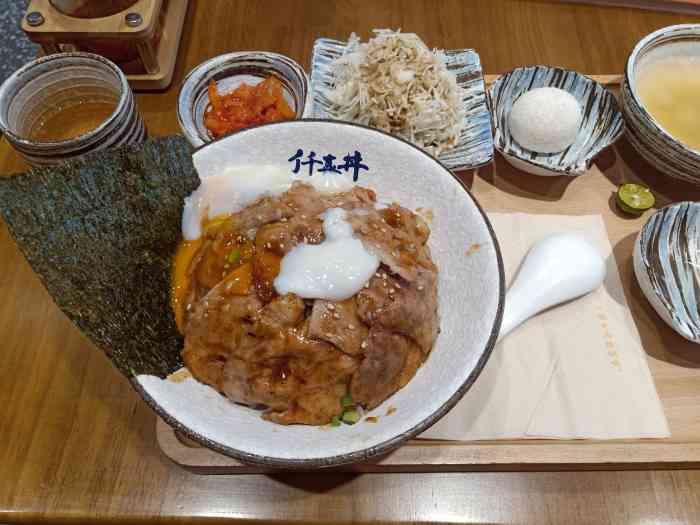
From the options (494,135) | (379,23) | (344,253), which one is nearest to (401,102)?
(494,135)

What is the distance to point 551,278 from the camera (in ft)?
5.29

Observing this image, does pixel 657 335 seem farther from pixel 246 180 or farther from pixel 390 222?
pixel 246 180

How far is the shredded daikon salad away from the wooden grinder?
0.78m

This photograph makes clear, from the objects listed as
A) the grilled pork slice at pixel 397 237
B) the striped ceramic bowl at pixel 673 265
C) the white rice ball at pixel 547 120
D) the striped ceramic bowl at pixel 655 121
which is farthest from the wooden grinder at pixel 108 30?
the striped ceramic bowl at pixel 673 265

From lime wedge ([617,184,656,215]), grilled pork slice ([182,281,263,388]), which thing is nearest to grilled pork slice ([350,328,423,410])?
grilled pork slice ([182,281,263,388])

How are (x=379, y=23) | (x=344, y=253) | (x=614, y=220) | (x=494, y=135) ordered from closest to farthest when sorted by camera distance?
1. (x=344, y=253)
2. (x=614, y=220)
3. (x=494, y=135)
4. (x=379, y=23)

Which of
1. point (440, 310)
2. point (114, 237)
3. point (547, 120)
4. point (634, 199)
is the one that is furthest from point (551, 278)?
point (114, 237)

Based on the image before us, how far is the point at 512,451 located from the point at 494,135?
1213 millimetres

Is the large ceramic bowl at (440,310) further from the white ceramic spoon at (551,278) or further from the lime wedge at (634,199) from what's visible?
the lime wedge at (634,199)

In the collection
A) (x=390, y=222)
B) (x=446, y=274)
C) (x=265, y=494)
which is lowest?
(x=265, y=494)

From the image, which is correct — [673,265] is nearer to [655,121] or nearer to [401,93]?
[655,121]

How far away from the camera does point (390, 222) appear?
144cm

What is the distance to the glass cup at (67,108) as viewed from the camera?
5.69 feet

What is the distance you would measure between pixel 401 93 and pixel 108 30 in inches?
47.9
